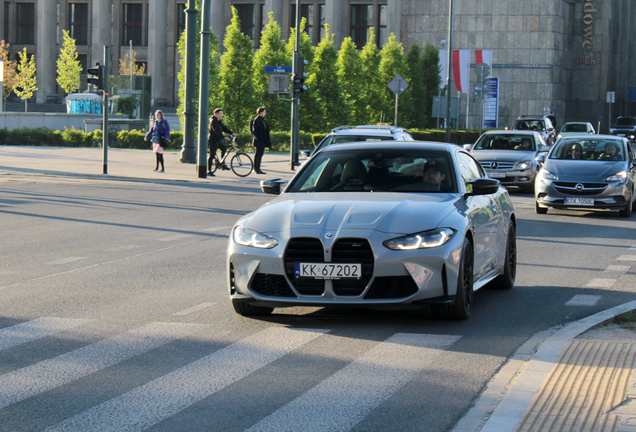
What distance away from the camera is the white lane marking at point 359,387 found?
4.95 m

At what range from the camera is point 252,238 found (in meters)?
7.50

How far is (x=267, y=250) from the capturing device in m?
7.34

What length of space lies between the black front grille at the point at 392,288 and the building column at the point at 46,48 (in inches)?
3384

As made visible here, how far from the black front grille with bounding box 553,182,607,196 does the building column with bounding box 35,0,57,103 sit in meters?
77.0

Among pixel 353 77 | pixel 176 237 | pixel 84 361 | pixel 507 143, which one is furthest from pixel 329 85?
pixel 84 361

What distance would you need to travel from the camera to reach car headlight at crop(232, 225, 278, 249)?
737 cm

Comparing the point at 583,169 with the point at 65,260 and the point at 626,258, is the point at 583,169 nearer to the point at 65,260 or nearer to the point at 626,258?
the point at 626,258

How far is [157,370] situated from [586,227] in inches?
469

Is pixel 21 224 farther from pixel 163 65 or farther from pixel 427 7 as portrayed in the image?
pixel 163 65

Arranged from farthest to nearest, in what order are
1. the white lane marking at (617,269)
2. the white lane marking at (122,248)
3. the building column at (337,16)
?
the building column at (337,16), the white lane marking at (122,248), the white lane marking at (617,269)

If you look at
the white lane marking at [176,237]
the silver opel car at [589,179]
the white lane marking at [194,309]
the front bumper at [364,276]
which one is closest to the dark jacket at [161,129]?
the silver opel car at [589,179]

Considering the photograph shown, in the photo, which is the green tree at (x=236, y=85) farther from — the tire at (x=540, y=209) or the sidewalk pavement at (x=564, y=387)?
the sidewalk pavement at (x=564, y=387)

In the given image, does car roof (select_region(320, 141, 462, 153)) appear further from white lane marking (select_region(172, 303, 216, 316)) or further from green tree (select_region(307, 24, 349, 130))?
green tree (select_region(307, 24, 349, 130))

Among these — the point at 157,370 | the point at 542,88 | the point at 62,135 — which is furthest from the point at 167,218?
the point at 542,88
